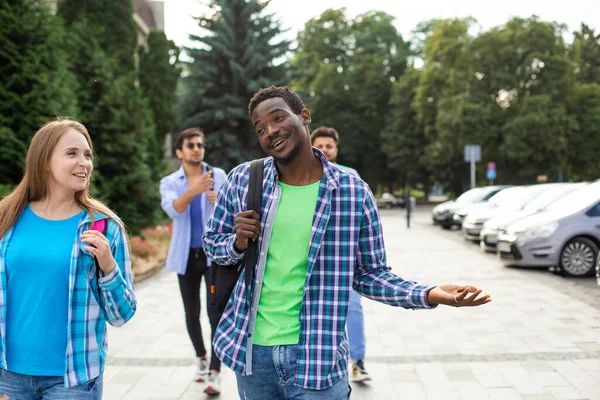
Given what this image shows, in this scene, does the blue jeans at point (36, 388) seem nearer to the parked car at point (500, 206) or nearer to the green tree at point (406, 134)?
the parked car at point (500, 206)

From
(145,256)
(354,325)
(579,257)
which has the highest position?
(354,325)

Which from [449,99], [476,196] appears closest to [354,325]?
[476,196]

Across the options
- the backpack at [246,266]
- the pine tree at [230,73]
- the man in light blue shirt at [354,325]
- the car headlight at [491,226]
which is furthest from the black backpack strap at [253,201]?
the pine tree at [230,73]

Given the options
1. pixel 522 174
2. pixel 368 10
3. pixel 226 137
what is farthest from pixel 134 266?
pixel 368 10

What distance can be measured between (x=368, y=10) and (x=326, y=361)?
1909 inches

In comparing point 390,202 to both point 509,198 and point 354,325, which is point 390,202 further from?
point 354,325

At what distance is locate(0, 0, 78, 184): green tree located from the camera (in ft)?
31.5

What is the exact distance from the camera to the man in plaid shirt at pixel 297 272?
2.35 meters

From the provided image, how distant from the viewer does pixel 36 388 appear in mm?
2480

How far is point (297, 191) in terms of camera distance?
2508 mm

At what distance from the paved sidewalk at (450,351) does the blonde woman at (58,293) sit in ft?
7.99

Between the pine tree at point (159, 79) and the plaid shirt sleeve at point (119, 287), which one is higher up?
the pine tree at point (159, 79)

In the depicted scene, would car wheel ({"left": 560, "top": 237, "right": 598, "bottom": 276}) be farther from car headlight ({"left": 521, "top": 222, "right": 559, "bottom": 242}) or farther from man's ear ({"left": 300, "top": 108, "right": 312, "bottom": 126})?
man's ear ({"left": 300, "top": 108, "right": 312, "bottom": 126})

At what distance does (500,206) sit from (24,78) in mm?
12137
